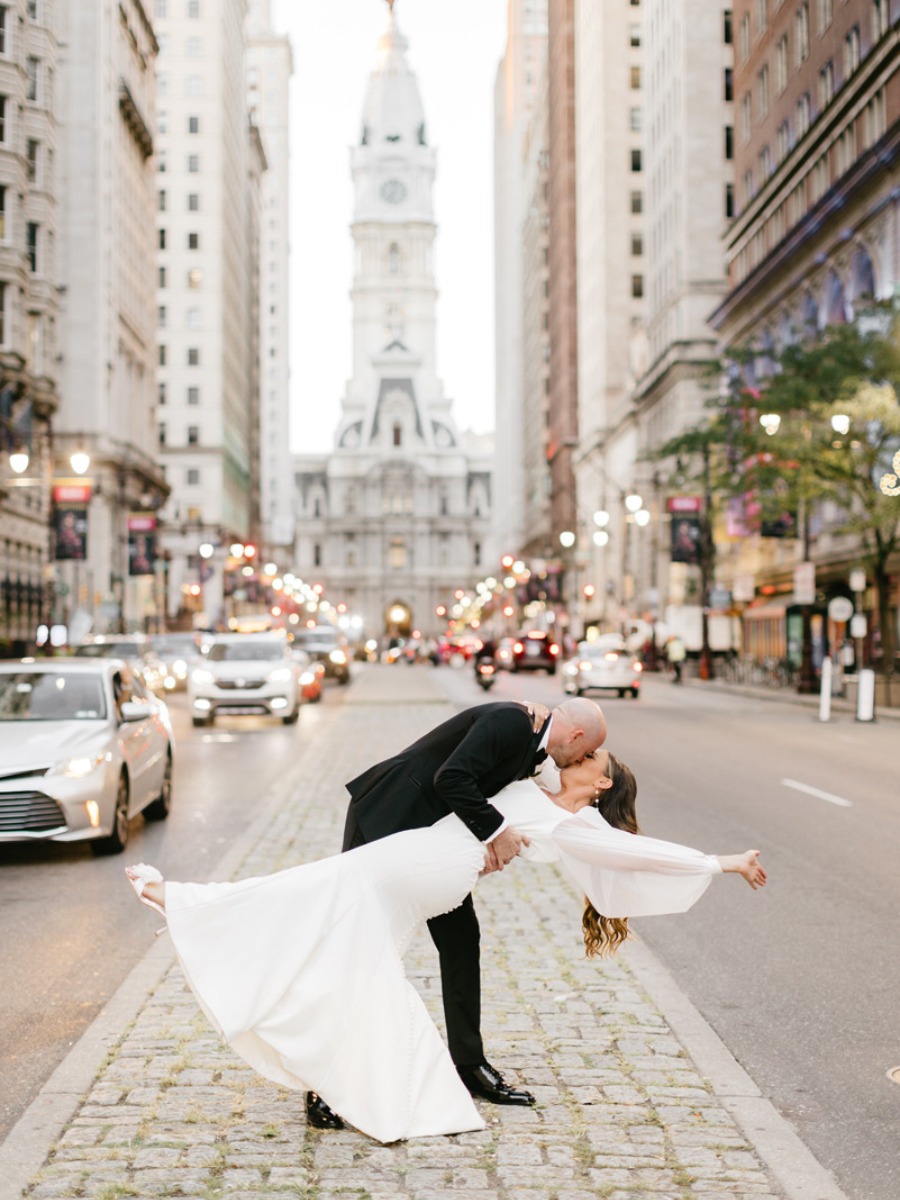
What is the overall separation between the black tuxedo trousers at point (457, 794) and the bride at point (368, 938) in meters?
0.12

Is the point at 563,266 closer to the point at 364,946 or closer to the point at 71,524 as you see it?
the point at 71,524

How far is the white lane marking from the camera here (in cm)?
1545

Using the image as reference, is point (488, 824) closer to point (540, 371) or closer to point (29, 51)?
point (29, 51)

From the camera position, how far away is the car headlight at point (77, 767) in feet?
38.7

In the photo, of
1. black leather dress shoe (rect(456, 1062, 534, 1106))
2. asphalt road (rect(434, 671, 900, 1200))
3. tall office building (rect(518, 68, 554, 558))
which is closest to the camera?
black leather dress shoe (rect(456, 1062, 534, 1106))

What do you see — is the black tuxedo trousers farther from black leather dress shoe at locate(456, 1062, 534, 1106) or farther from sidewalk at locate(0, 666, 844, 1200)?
sidewalk at locate(0, 666, 844, 1200)

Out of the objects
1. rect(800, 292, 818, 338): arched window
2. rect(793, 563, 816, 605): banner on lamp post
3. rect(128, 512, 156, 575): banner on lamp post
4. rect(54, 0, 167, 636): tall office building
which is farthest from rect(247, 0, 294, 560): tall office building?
rect(793, 563, 816, 605): banner on lamp post

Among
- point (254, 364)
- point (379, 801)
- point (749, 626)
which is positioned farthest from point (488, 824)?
point (254, 364)

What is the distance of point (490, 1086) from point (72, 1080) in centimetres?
158

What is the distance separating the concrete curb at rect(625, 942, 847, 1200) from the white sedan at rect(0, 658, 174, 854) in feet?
17.8

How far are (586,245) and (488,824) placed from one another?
111 metres

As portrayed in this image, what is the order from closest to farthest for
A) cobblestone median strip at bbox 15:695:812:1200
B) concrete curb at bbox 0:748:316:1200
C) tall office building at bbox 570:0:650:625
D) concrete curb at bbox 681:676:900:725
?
cobblestone median strip at bbox 15:695:812:1200
concrete curb at bbox 0:748:316:1200
concrete curb at bbox 681:676:900:725
tall office building at bbox 570:0:650:625

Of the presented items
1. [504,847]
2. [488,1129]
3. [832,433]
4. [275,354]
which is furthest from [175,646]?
[275,354]

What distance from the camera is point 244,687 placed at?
1181 inches
